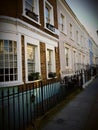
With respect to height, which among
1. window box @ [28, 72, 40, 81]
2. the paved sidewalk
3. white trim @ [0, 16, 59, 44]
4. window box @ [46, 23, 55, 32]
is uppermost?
window box @ [46, 23, 55, 32]

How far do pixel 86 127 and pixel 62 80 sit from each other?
18.1 feet

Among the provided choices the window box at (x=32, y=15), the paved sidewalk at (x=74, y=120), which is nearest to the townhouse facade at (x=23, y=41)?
the window box at (x=32, y=15)

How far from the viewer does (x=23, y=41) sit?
600cm

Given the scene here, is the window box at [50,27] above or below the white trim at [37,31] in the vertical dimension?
above

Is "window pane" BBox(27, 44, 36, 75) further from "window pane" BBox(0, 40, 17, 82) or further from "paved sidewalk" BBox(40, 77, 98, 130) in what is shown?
"paved sidewalk" BBox(40, 77, 98, 130)

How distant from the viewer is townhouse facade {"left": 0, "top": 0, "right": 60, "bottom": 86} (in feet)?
17.7

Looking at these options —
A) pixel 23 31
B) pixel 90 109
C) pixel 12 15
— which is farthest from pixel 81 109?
pixel 12 15

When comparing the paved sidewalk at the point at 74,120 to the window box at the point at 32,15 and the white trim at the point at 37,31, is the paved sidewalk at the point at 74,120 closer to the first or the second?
the white trim at the point at 37,31

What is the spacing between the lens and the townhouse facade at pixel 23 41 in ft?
17.7

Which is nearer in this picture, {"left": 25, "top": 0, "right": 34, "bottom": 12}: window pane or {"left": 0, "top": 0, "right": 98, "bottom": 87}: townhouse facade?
{"left": 0, "top": 0, "right": 98, "bottom": 87}: townhouse facade

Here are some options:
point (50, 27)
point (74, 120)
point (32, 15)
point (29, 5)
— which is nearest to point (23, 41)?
point (32, 15)

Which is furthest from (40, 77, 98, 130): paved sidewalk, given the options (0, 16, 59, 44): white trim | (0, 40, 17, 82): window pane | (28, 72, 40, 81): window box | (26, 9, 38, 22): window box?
(26, 9, 38, 22): window box

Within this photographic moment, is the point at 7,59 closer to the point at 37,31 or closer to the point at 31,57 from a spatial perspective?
the point at 31,57

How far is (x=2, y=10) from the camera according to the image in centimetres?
535
